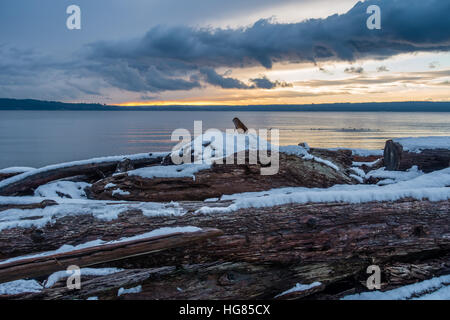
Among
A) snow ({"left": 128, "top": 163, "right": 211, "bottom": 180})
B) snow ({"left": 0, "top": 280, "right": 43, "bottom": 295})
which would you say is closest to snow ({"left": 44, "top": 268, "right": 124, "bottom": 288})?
snow ({"left": 0, "top": 280, "right": 43, "bottom": 295})

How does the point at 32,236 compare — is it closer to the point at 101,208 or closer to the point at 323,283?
the point at 101,208

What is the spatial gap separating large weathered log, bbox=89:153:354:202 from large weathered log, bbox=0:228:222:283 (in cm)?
227

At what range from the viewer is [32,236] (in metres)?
3.89

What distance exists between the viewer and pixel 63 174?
800cm

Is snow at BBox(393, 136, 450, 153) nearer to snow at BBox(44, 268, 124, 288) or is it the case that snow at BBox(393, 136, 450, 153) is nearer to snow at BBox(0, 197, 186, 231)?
snow at BBox(0, 197, 186, 231)

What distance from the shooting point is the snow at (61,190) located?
7307 mm

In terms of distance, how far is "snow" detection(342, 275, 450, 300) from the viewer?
13.1 feet

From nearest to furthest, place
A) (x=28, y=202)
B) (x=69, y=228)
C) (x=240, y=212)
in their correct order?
(x=69, y=228) → (x=240, y=212) → (x=28, y=202)

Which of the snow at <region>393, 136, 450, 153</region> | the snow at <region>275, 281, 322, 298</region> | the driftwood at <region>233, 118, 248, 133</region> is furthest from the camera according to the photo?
the driftwood at <region>233, 118, 248, 133</region>

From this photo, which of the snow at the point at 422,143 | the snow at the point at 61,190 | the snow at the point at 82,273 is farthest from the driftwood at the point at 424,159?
the snow at the point at 61,190

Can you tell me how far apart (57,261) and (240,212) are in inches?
95.6

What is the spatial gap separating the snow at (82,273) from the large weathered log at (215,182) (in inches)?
87.8
